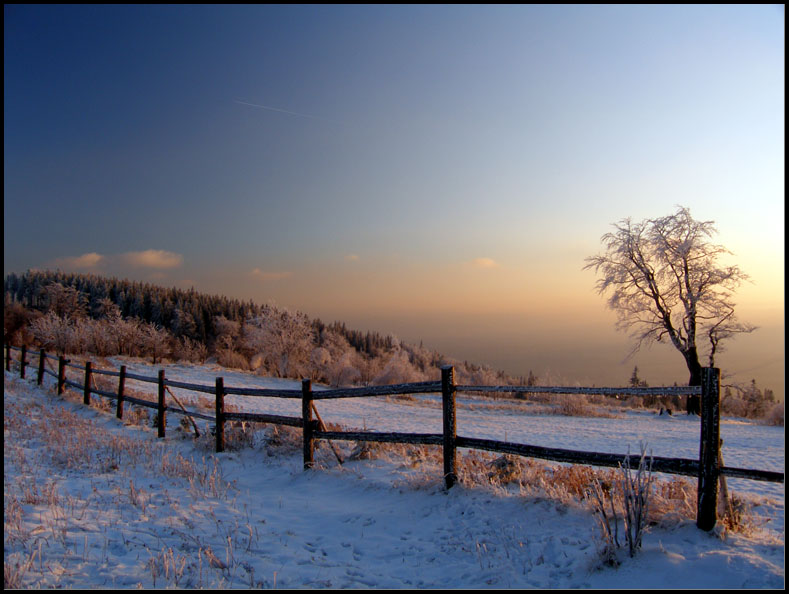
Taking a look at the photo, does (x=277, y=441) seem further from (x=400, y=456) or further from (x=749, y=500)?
(x=749, y=500)

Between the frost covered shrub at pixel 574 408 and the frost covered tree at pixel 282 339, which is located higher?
the frost covered tree at pixel 282 339

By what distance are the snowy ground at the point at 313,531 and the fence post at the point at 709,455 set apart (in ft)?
0.59

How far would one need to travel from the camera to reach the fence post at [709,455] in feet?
14.2

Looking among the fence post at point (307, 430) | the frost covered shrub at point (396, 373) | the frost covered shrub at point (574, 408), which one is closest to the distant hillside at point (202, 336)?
the frost covered shrub at point (396, 373)

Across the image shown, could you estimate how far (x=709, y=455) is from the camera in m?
4.37

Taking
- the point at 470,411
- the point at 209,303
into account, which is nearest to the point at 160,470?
the point at 470,411

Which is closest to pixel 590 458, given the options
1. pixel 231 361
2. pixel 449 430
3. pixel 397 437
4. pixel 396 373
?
pixel 449 430

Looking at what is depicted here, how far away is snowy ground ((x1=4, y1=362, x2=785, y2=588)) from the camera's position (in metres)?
3.99

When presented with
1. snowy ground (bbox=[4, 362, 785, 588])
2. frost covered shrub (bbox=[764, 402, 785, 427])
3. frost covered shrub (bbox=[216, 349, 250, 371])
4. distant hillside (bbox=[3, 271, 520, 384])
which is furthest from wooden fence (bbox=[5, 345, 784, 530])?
frost covered shrub (bbox=[216, 349, 250, 371])

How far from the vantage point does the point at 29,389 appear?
19391 mm

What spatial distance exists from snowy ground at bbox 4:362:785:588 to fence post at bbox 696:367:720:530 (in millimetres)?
179

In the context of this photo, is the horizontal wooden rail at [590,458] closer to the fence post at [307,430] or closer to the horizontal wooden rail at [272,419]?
the fence post at [307,430]

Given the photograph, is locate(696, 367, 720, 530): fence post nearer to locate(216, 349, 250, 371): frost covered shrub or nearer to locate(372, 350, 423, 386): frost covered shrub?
locate(372, 350, 423, 386): frost covered shrub

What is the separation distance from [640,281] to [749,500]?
2190 cm
